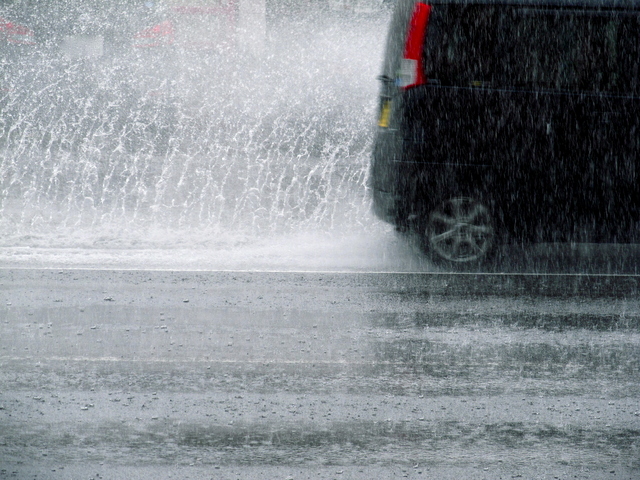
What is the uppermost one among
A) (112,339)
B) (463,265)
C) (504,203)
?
(504,203)

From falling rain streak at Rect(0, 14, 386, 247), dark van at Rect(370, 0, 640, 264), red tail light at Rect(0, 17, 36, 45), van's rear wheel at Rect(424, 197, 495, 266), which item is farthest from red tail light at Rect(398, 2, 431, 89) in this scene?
red tail light at Rect(0, 17, 36, 45)

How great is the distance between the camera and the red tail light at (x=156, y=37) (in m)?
18.5

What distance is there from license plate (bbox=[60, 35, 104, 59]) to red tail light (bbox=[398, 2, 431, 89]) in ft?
46.1

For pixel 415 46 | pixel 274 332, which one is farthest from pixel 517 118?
pixel 274 332

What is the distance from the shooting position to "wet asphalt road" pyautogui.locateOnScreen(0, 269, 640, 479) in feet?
11.9

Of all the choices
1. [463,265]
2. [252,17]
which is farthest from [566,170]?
[252,17]

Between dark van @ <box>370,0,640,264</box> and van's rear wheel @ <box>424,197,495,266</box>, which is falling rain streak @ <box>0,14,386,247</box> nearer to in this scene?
van's rear wheel @ <box>424,197,495,266</box>

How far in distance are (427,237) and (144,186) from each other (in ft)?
14.3

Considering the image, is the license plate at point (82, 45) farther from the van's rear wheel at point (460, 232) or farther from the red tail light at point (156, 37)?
the van's rear wheel at point (460, 232)

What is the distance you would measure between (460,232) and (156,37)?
1286cm

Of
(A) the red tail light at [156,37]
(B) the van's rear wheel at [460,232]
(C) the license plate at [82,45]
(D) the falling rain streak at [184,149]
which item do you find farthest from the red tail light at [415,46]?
(C) the license plate at [82,45]

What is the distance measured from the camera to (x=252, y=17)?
20.6 m

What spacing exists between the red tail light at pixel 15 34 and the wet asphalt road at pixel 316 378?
13.1 m

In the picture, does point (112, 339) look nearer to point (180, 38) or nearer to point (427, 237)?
point (427, 237)
